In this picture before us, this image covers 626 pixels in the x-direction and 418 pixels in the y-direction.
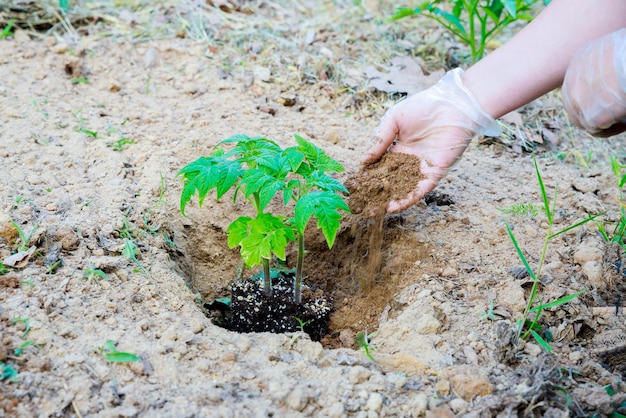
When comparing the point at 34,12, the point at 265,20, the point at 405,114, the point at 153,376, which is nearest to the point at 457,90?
the point at 405,114

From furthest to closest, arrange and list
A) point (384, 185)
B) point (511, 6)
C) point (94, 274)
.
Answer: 1. point (511, 6)
2. point (384, 185)
3. point (94, 274)

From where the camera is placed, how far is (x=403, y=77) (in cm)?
379

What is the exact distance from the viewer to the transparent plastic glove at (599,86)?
204cm

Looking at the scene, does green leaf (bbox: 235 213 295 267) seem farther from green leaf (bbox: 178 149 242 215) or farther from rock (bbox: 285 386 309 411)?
rock (bbox: 285 386 309 411)

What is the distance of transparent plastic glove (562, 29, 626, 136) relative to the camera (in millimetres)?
2037

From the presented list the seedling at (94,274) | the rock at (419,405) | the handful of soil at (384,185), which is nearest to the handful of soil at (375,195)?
the handful of soil at (384,185)

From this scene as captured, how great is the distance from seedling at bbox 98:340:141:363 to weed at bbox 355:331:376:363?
756 mm

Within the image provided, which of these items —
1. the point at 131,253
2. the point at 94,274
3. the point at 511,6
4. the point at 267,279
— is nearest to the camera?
the point at 94,274

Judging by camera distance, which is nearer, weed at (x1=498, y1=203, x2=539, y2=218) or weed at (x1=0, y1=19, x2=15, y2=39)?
weed at (x1=498, y1=203, x2=539, y2=218)

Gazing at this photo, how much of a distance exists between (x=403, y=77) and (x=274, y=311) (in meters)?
2.03

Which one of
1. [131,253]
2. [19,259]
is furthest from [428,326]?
[19,259]

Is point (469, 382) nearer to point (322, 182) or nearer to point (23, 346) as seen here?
point (322, 182)

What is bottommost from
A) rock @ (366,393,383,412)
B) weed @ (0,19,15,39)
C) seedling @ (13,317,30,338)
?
rock @ (366,393,383,412)

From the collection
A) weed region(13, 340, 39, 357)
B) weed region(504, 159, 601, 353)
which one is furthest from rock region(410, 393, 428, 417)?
weed region(13, 340, 39, 357)
